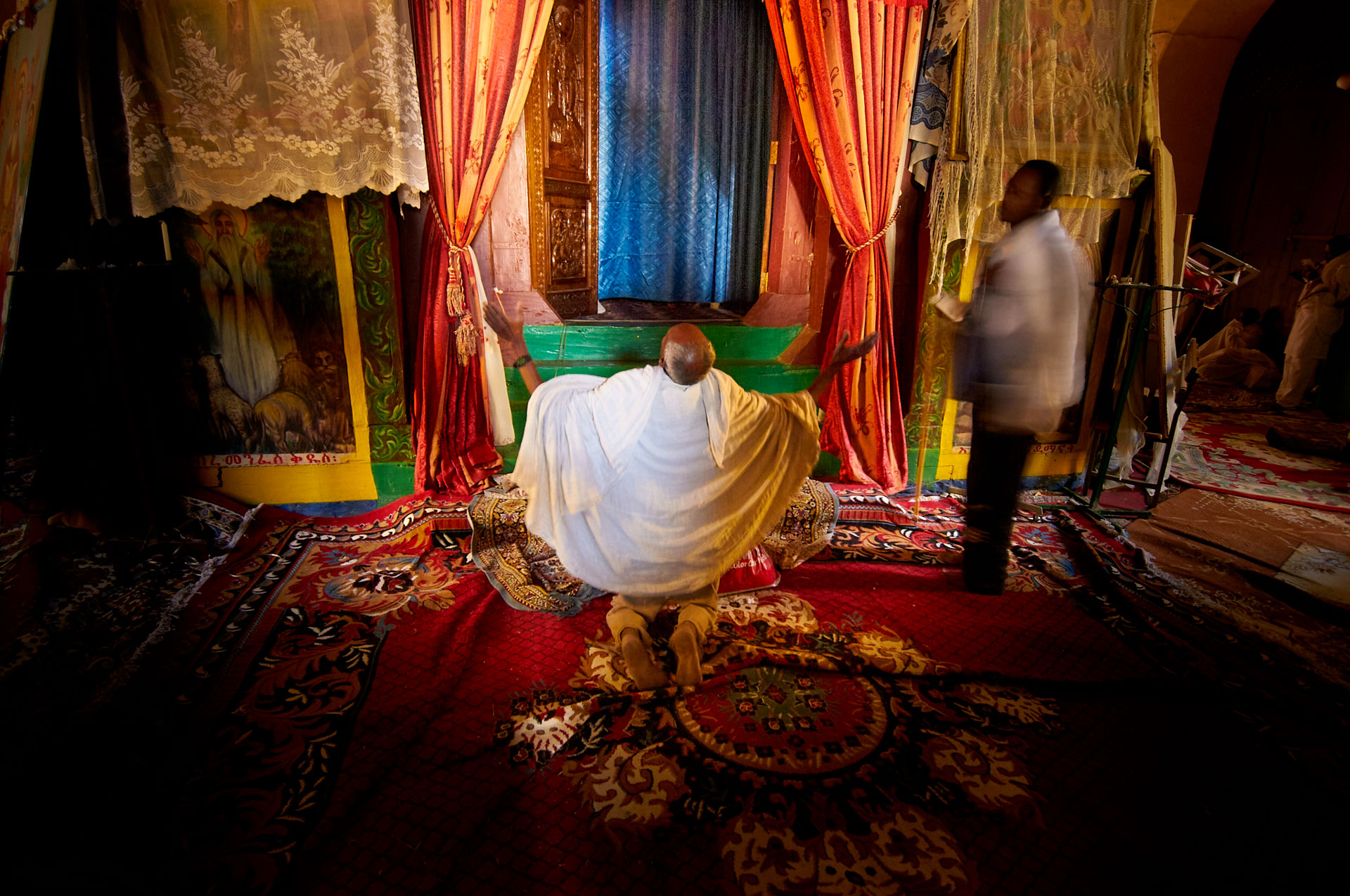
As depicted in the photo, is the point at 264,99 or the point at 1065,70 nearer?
the point at 264,99

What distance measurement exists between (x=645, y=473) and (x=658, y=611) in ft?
1.79

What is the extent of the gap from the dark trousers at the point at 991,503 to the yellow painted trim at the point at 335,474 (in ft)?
10.2

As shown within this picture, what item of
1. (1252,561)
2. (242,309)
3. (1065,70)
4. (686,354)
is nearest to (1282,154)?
(1065,70)

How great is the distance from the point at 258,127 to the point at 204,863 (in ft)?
9.82

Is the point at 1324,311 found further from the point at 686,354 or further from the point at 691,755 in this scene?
the point at 691,755

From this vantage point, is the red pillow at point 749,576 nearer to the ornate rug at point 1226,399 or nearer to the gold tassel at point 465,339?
the gold tassel at point 465,339

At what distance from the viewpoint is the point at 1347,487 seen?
470 centimetres

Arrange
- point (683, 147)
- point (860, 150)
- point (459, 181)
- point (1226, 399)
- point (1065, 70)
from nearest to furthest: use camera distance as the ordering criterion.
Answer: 1. point (459, 181)
2. point (860, 150)
3. point (1065, 70)
4. point (683, 147)
5. point (1226, 399)

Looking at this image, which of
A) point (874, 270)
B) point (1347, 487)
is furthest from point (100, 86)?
point (1347, 487)

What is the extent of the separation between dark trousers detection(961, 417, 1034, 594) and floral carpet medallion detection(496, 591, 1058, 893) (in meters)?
0.69

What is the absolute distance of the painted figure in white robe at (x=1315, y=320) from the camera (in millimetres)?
6418

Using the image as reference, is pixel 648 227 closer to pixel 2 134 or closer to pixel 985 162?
pixel 985 162

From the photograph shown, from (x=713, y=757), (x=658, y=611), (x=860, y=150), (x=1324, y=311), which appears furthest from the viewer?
(x=1324, y=311)

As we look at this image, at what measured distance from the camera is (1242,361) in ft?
24.1
